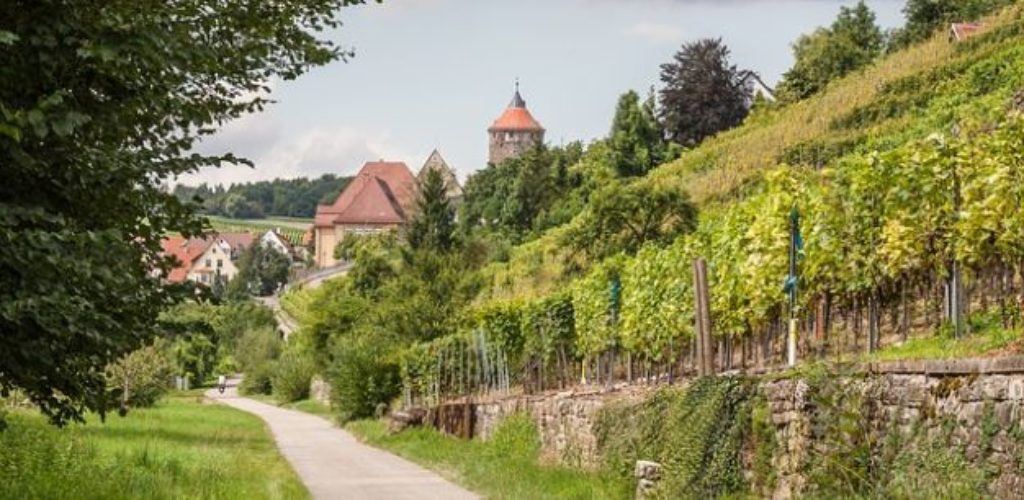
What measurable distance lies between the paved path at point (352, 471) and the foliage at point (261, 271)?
136 metres

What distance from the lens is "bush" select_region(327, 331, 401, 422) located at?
47.9m

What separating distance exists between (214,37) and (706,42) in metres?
61.2

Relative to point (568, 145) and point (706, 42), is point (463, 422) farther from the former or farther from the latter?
point (568, 145)

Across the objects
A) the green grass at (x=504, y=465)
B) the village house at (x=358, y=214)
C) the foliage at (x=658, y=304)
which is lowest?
the green grass at (x=504, y=465)

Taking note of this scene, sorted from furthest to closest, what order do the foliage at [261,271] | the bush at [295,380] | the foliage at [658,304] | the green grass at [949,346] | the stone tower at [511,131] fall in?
1. the stone tower at [511,131]
2. the foliage at [261,271]
3. the bush at [295,380]
4. the foliage at [658,304]
5. the green grass at [949,346]

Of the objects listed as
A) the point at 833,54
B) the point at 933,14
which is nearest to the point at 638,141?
the point at 833,54

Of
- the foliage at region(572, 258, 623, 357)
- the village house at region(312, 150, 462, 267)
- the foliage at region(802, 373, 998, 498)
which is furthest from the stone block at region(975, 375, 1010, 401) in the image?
the village house at region(312, 150, 462, 267)

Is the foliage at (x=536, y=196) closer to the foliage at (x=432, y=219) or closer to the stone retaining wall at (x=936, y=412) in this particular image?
the foliage at (x=432, y=219)

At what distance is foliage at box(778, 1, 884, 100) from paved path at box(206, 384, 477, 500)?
39272 mm

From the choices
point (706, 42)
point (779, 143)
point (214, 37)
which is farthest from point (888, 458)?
point (706, 42)

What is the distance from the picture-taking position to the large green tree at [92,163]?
10070mm

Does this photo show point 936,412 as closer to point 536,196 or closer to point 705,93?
point 705,93

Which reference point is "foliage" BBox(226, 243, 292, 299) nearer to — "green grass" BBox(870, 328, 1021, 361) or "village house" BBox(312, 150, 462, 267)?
"village house" BBox(312, 150, 462, 267)

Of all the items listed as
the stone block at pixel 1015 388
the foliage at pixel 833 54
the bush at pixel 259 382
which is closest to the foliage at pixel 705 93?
the foliage at pixel 833 54
